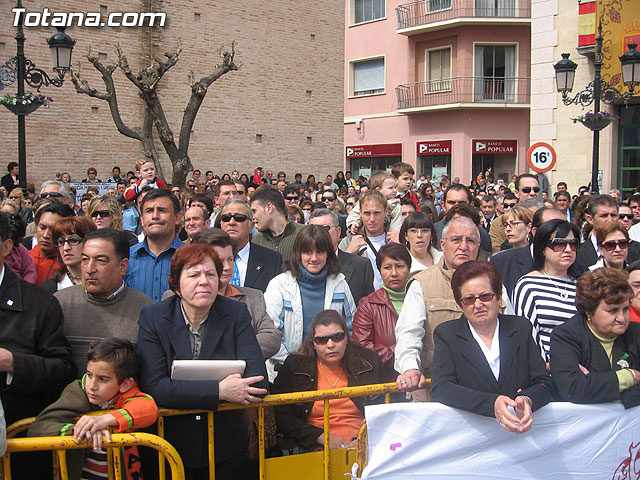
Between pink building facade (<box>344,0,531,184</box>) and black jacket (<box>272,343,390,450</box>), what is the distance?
86.2ft

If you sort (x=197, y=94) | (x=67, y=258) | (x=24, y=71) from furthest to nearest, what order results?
(x=197, y=94)
(x=24, y=71)
(x=67, y=258)

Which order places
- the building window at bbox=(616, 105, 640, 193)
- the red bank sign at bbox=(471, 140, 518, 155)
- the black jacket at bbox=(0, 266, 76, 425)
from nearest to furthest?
the black jacket at bbox=(0, 266, 76, 425) → the building window at bbox=(616, 105, 640, 193) → the red bank sign at bbox=(471, 140, 518, 155)

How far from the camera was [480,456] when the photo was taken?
3354 millimetres

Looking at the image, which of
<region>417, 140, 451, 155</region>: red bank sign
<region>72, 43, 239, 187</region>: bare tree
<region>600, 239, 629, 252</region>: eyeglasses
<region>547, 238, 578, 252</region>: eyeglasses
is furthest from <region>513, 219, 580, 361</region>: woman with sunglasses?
<region>417, 140, 451, 155</region>: red bank sign

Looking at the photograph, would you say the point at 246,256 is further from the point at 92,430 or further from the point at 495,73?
the point at 495,73

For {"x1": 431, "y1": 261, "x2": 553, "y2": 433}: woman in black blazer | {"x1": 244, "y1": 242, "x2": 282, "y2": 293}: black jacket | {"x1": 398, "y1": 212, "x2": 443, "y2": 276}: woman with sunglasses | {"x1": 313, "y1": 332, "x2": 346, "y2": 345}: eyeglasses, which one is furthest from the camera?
{"x1": 398, "y1": 212, "x2": 443, "y2": 276}: woman with sunglasses

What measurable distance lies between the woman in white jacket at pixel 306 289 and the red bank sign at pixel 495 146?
26031 mm

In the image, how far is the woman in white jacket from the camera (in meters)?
4.50

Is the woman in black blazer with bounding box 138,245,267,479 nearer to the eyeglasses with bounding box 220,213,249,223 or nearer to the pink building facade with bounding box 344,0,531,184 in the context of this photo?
the eyeglasses with bounding box 220,213,249,223

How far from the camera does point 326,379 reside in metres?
3.88

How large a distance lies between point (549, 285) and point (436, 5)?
28459 mm

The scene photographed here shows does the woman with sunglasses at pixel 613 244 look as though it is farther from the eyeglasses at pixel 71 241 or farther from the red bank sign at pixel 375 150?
the red bank sign at pixel 375 150

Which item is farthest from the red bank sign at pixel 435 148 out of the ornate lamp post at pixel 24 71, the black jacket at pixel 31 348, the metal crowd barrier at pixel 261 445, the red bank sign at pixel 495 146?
the black jacket at pixel 31 348

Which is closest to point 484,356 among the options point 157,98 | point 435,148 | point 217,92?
point 157,98
